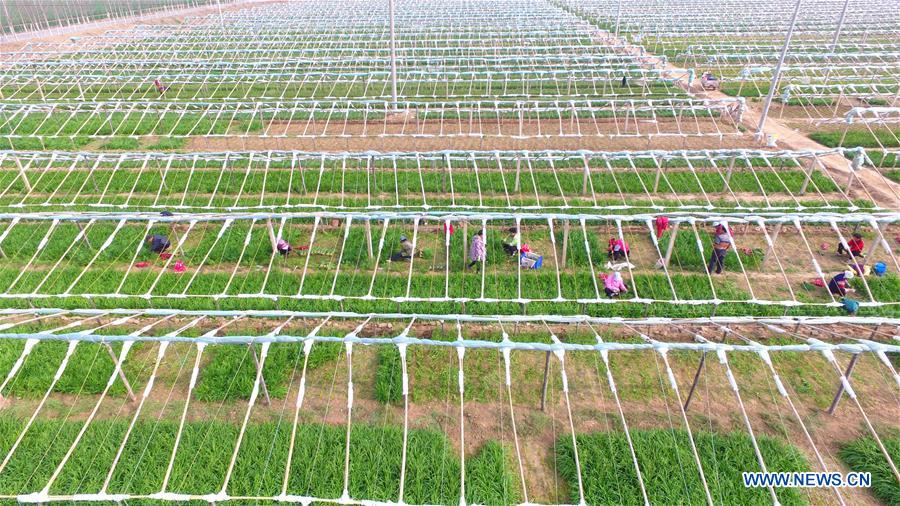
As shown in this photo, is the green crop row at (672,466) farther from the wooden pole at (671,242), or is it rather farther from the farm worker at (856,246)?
the farm worker at (856,246)

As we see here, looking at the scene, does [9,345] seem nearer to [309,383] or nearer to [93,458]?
[93,458]

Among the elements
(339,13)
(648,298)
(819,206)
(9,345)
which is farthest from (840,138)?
(339,13)

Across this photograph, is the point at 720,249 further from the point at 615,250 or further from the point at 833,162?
the point at 833,162

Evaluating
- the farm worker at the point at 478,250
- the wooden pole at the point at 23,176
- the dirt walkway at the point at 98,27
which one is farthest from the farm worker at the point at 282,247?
the dirt walkway at the point at 98,27

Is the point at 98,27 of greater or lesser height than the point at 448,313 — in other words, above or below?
below

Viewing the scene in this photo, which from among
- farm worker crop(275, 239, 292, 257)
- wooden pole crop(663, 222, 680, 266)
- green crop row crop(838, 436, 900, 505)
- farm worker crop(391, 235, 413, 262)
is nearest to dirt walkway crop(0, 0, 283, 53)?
farm worker crop(275, 239, 292, 257)

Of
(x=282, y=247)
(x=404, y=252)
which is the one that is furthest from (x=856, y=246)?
(x=282, y=247)

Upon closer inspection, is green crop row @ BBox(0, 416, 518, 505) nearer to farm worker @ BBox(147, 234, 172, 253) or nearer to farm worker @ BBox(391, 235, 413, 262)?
farm worker @ BBox(391, 235, 413, 262)
